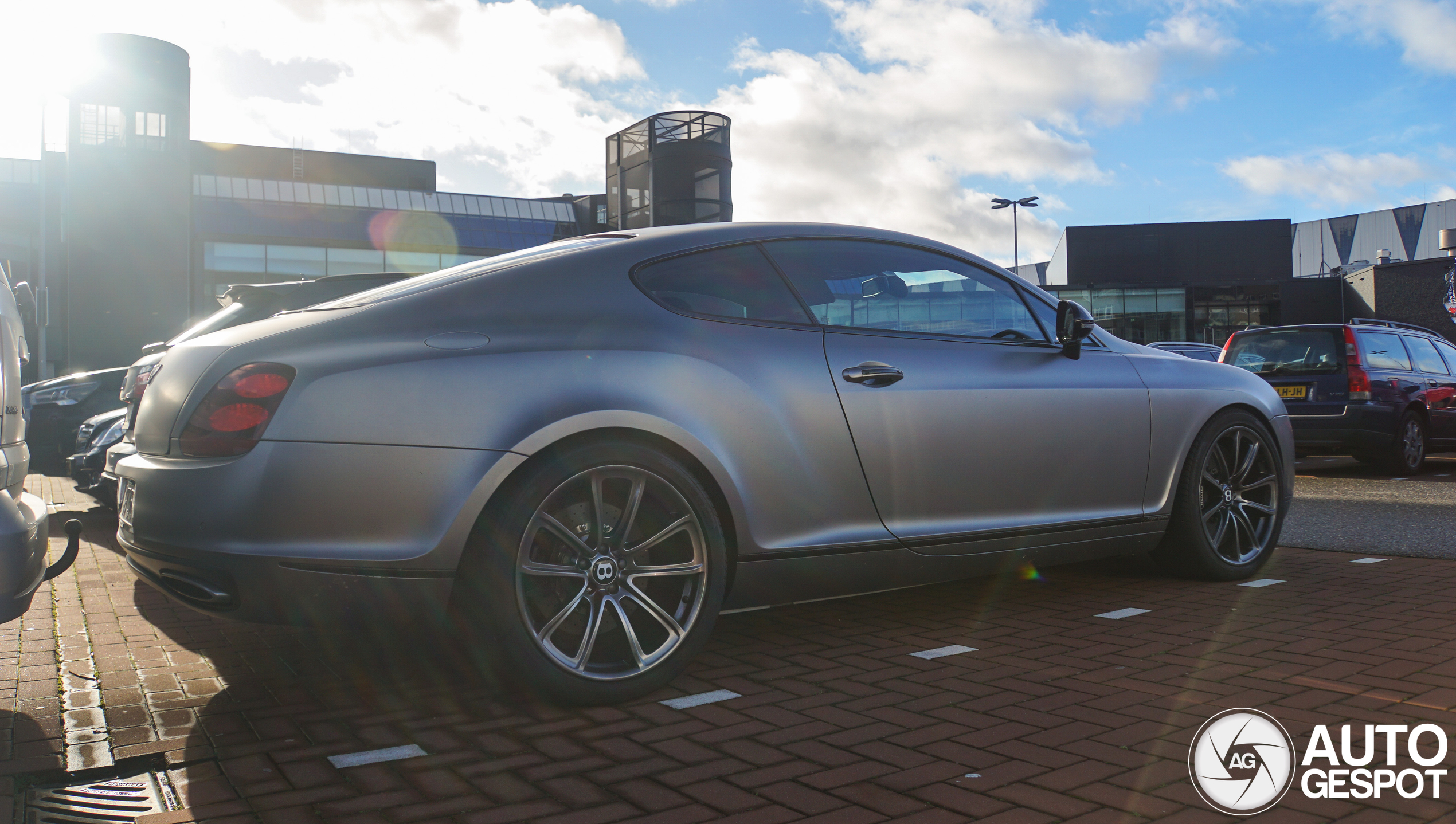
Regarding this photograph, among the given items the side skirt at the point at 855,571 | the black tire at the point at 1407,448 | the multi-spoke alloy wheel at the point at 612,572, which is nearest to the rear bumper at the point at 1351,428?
the black tire at the point at 1407,448

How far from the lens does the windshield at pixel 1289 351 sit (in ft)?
35.2

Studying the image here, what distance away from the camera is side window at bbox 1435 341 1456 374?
11.9 m

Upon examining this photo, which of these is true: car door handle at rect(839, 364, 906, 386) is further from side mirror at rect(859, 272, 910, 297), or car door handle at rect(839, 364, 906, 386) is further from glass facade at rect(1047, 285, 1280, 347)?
glass facade at rect(1047, 285, 1280, 347)

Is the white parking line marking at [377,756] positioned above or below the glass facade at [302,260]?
below

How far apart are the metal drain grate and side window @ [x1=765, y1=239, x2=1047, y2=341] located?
2382mm

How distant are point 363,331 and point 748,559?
52.6 inches

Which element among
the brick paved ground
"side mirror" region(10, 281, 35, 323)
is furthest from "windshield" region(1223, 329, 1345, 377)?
"side mirror" region(10, 281, 35, 323)

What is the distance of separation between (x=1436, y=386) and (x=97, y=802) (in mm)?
12541

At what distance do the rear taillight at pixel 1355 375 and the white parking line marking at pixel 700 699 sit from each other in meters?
9.48

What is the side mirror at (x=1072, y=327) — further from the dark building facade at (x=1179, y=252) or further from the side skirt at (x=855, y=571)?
the dark building facade at (x=1179, y=252)

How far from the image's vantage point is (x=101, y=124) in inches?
1651

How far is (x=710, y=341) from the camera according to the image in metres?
3.40

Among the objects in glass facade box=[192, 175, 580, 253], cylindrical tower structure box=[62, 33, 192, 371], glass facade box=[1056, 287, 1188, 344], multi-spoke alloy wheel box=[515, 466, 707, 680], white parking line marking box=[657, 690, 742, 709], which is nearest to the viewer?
multi-spoke alloy wheel box=[515, 466, 707, 680]

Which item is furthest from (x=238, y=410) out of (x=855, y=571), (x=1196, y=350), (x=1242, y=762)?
(x=1196, y=350)
